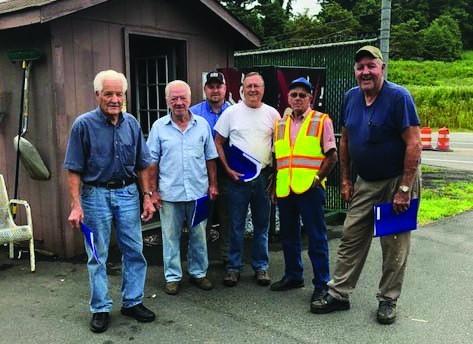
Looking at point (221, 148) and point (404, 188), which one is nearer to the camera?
point (404, 188)

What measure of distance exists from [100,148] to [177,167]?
790mm

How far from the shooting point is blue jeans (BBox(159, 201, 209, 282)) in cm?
411

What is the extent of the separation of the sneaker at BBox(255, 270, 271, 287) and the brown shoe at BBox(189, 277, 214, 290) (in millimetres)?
420

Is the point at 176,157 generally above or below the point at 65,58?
below

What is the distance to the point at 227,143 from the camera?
432cm

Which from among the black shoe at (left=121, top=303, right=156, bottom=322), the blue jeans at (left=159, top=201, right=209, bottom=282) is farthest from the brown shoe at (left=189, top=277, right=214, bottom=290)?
the black shoe at (left=121, top=303, right=156, bottom=322)

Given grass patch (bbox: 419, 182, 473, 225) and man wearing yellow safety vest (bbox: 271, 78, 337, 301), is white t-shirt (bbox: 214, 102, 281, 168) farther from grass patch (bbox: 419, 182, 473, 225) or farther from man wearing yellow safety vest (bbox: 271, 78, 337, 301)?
grass patch (bbox: 419, 182, 473, 225)

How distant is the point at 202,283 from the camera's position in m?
4.29

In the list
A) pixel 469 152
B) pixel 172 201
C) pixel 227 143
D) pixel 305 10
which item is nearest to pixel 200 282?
pixel 172 201

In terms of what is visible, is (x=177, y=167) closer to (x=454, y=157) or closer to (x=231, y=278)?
(x=231, y=278)

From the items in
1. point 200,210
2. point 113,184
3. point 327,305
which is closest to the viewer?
point 113,184

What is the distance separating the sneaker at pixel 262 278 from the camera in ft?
14.3

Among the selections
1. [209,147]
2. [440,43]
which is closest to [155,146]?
[209,147]

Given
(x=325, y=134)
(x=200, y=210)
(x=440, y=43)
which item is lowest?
(x=200, y=210)
